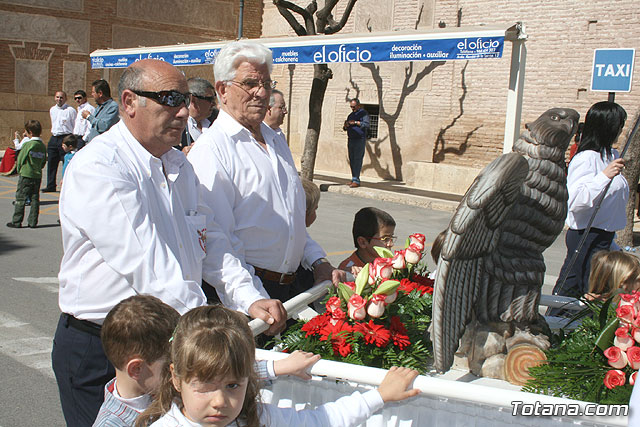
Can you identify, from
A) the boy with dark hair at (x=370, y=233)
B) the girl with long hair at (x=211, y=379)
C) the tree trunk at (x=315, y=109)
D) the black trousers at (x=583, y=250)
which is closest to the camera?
the girl with long hair at (x=211, y=379)

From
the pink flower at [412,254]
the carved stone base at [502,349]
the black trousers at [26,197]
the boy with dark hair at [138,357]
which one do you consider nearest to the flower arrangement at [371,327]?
the carved stone base at [502,349]

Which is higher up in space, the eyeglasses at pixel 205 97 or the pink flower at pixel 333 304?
the eyeglasses at pixel 205 97

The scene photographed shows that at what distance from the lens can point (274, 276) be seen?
3232 mm

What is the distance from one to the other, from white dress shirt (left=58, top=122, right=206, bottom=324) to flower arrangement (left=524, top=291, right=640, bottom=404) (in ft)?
4.07

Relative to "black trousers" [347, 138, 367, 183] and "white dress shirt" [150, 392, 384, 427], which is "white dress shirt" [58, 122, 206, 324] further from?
"black trousers" [347, 138, 367, 183]

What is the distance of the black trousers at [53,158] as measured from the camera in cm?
1342

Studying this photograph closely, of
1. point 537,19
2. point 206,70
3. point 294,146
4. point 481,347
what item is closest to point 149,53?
point 294,146

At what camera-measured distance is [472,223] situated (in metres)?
2.43

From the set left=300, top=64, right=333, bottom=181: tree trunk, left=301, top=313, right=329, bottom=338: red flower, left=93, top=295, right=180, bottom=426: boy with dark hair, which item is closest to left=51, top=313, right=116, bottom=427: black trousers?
left=93, top=295, right=180, bottom=426: boy with dark hair

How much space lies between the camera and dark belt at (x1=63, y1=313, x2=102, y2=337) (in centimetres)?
239

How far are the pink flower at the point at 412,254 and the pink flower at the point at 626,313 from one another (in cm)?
105

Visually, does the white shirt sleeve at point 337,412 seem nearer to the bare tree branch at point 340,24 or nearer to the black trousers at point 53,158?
the black trousers at point 53,158

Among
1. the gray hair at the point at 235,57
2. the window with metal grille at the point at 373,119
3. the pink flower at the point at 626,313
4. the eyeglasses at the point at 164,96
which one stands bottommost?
the pink flower at the point at 626,313

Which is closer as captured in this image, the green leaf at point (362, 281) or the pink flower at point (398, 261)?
the green leaf at point (362, 281)
